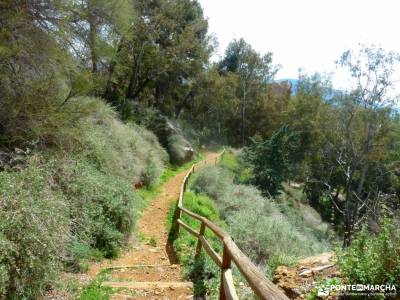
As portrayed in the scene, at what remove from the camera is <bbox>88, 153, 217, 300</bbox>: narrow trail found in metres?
6.01

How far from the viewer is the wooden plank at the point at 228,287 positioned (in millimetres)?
3793

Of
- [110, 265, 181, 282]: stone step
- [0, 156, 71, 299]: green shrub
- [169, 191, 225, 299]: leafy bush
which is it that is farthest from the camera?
[110, 265, 181, 282]: stone step

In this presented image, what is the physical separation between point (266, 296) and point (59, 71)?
831 centimetres

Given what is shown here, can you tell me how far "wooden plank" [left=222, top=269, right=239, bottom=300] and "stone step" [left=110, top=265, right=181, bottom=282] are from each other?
2.71m

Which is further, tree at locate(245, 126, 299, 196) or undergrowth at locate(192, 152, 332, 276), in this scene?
tree at locate(245, 126, 299, 196)

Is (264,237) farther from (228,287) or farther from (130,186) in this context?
(228,287)

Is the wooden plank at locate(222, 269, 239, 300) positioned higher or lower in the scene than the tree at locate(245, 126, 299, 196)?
lower

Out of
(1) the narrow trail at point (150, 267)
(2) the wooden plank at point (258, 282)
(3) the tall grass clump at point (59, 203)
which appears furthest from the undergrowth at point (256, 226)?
(3) the tall grass clump at point (59, 203)

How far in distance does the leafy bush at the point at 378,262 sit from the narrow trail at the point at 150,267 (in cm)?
250

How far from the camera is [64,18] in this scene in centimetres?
934

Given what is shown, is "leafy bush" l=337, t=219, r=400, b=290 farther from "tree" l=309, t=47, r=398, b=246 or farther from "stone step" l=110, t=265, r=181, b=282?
"tree" l=309, t=47, r=398, b=246

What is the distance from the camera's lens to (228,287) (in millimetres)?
4074

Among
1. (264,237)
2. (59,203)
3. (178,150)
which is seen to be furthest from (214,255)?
(178,150)

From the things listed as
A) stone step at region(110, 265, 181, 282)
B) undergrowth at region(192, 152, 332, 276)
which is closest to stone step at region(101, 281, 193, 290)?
stone step at region(110, 265, 181, 282)
